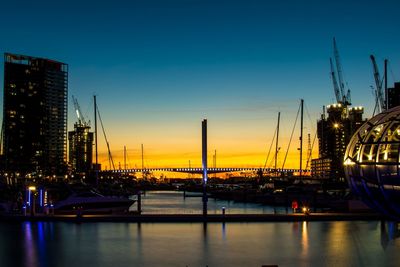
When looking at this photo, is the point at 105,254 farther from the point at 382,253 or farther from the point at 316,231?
the point at 316,231

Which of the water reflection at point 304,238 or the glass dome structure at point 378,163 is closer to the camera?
the glass dome structure at point 378,163

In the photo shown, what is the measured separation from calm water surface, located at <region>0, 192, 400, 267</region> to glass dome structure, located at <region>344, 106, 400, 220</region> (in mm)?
7746

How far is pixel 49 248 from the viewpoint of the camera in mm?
25656

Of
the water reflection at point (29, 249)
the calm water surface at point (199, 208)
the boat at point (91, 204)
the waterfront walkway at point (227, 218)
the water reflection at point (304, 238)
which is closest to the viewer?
the water reflection at point (29, 249)

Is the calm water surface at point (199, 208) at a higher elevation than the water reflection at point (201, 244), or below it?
below

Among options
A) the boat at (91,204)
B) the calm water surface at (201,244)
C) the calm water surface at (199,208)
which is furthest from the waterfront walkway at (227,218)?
the calm water surface at (199,208)

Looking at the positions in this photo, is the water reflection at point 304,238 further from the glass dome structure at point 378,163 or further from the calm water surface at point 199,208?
the calm water surface at point 199,208

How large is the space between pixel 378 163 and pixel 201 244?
49.6 feet

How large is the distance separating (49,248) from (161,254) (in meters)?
5.54

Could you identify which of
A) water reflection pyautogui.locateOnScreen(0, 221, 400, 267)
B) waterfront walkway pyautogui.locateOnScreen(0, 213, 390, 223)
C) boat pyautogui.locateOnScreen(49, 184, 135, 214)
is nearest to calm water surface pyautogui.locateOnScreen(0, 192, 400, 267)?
water reflection pyautogui.locateOnScreen(0, 221, 400, 267)

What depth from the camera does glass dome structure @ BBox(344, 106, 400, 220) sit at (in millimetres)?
12641

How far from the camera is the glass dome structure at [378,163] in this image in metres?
12.6

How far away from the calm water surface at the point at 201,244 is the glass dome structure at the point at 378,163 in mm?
7746

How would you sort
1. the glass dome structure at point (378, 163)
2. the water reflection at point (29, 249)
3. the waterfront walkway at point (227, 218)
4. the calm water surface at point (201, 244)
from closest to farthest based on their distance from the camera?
the glass dome structure at point (378, 163) → the water reflection at point (29, 249) → the calm water surface at point (201, 244) → the waterfront walkway at point (227, 218)
